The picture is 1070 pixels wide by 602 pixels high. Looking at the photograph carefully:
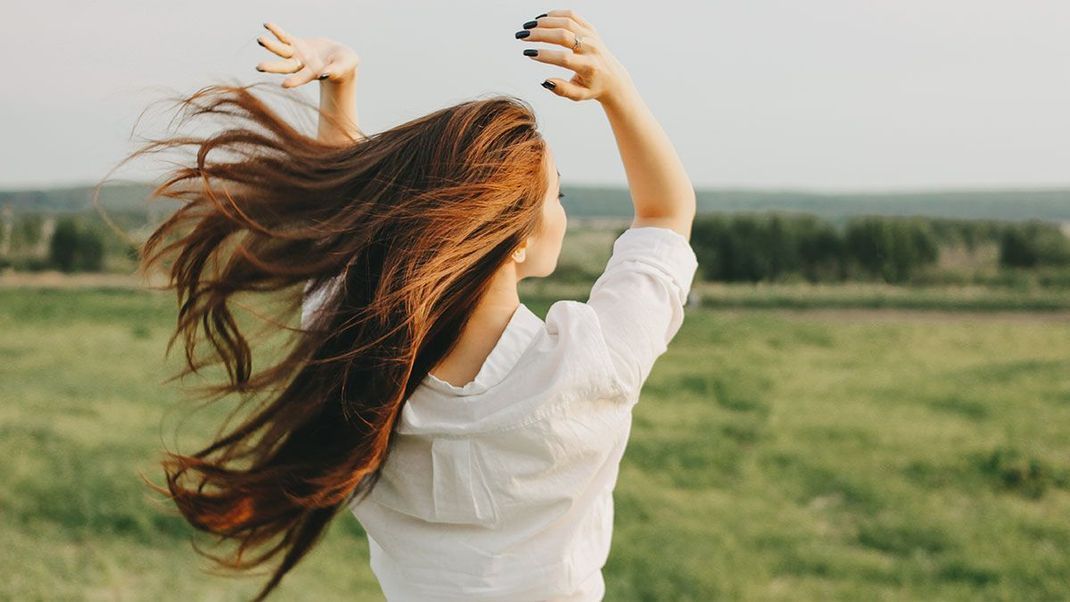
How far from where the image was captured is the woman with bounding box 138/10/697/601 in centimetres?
148

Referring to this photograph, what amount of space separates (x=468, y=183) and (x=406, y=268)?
16 cm

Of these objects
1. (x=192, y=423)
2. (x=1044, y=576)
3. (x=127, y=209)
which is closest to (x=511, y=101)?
(x=127, y=209)

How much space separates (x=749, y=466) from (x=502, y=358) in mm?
5509

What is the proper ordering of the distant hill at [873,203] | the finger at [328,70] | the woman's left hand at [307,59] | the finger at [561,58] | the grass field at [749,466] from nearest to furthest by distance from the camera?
the finger at [561,58] < the woman's left hand at [307,59] < the finger at [328,70] < the grass field at [749,466] < the distant hill at [873,203]

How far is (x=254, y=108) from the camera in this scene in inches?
65.6

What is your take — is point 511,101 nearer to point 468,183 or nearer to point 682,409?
point 468,183

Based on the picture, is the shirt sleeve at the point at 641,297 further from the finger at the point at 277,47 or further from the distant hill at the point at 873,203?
the distant hill at the point at 873,203

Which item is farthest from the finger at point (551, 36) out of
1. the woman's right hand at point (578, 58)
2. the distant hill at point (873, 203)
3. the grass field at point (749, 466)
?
the distant hill at point (873, 203)

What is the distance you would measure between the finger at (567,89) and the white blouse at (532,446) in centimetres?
25

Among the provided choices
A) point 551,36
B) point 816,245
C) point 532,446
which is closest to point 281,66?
point 551,36

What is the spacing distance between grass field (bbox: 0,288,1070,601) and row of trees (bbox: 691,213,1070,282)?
81 cm

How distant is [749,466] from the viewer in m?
6.74

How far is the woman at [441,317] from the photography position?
1479mm

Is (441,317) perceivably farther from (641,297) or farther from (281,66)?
(281,66)
